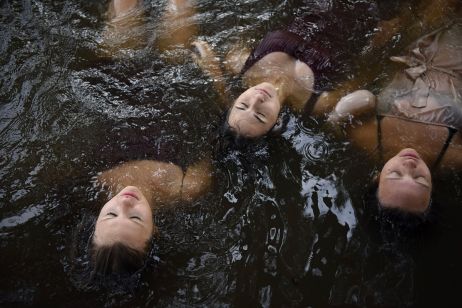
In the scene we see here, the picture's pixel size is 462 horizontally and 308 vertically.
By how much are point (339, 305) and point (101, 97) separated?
2860 millimetres

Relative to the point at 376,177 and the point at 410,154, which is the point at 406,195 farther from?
the point at 376,177

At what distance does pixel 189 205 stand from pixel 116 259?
2.52ft

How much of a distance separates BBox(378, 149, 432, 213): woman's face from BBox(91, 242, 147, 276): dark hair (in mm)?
1883

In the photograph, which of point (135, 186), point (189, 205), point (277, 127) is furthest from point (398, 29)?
point (135, 186)

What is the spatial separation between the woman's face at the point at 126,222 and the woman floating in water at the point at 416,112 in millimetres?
1790

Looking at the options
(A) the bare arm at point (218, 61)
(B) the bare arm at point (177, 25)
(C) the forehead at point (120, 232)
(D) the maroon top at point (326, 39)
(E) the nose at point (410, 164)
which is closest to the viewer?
(C) the forehead at point (120, 232)

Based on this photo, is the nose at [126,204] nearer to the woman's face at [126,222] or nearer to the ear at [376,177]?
the woman's face at [126,222]

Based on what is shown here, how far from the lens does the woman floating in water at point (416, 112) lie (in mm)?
3377

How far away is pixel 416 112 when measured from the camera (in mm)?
3553

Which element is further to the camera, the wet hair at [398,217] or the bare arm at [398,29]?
the bare arm at [398,29]

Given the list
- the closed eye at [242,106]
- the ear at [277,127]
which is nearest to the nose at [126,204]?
the closed eye at [242,106]

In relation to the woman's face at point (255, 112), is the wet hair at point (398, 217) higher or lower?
lower

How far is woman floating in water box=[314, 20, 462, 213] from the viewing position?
3.38 m

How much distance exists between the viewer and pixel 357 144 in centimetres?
360
